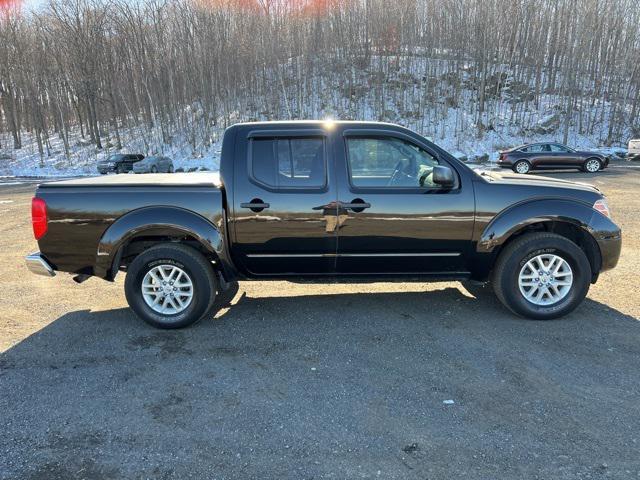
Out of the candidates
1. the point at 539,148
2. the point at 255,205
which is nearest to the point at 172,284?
the point at 255,205

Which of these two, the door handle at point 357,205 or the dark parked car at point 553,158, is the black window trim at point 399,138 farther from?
the dark parked car at point 553,158

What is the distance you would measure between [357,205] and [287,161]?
0.84m

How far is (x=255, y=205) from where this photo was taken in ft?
13.3

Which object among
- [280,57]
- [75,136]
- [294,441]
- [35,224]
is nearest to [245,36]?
[280,57]

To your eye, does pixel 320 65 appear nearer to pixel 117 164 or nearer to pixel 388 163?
pixel 117 164

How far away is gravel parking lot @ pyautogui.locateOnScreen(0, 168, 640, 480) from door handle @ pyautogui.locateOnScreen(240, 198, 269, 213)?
1.20 meters

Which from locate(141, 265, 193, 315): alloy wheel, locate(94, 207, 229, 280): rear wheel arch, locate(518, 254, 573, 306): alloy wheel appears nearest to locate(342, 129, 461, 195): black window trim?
locate(518, 254, 573, 306): alloy wheel

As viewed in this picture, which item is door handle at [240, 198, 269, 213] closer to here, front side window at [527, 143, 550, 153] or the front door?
the front door

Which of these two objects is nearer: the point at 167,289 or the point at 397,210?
the point at 397,210

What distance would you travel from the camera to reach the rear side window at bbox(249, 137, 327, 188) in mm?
4129

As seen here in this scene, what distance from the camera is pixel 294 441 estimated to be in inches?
102

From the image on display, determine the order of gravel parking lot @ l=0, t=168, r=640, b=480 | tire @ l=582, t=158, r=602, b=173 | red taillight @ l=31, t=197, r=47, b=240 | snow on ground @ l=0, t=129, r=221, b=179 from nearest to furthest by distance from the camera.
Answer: gravel parking lot @ l=0, t=168, r=640, b=480 → red taillight @ l=31, t=197, r=47, b=240 → tire @ l=582, t=158, r=602, b=173 → snow on ground @ l=0, t=129, r=221, b=179

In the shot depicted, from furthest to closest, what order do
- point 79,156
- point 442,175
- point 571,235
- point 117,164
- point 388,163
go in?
1. point 79,156
2. point 117,164
3. point 571,235
4. point 388,163
5. point 442,175

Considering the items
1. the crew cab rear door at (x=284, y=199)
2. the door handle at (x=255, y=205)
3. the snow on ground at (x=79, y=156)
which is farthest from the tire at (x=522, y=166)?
the door handle at (x=255, y=205)
